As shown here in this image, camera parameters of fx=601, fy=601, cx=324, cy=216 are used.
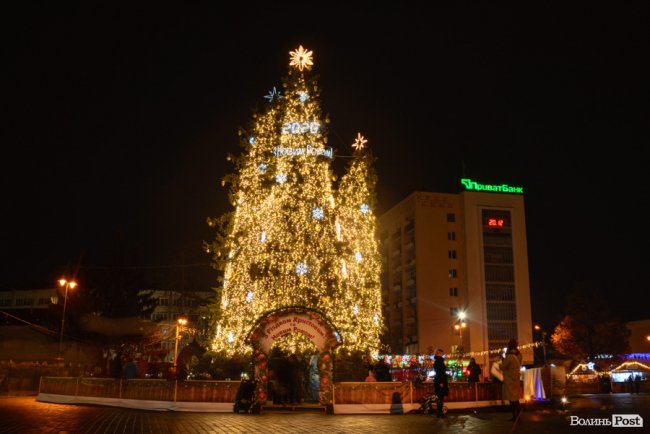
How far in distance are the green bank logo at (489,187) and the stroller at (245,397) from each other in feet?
232

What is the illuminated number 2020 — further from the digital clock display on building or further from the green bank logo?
the digital clock display on building

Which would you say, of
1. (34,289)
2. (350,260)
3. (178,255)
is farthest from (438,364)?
(34,289)

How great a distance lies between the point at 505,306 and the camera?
8019cm

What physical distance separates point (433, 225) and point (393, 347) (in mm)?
18807

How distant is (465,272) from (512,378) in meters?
69.1

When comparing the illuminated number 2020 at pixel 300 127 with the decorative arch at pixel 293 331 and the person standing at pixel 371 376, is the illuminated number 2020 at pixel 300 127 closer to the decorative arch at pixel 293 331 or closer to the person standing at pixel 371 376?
the decorative arch at pixel 293 331

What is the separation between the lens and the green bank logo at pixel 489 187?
8475 cm

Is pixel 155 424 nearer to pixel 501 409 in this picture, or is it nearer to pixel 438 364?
pixel 438 364

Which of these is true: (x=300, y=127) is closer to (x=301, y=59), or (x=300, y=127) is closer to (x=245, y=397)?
(x=301, y=59)

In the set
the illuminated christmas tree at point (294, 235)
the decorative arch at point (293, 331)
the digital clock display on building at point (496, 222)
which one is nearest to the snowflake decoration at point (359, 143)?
the illuminated christmas tree at point (294, 235)

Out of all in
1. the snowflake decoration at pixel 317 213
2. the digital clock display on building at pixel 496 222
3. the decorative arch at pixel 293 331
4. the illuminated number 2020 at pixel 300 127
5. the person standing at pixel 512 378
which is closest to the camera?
the person standing at pixel 512 378

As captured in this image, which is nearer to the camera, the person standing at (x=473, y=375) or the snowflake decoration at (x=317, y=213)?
the person standing at (x=473, y=375)

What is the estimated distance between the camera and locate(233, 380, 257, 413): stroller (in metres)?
17.5

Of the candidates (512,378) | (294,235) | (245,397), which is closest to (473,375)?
(512,378)
